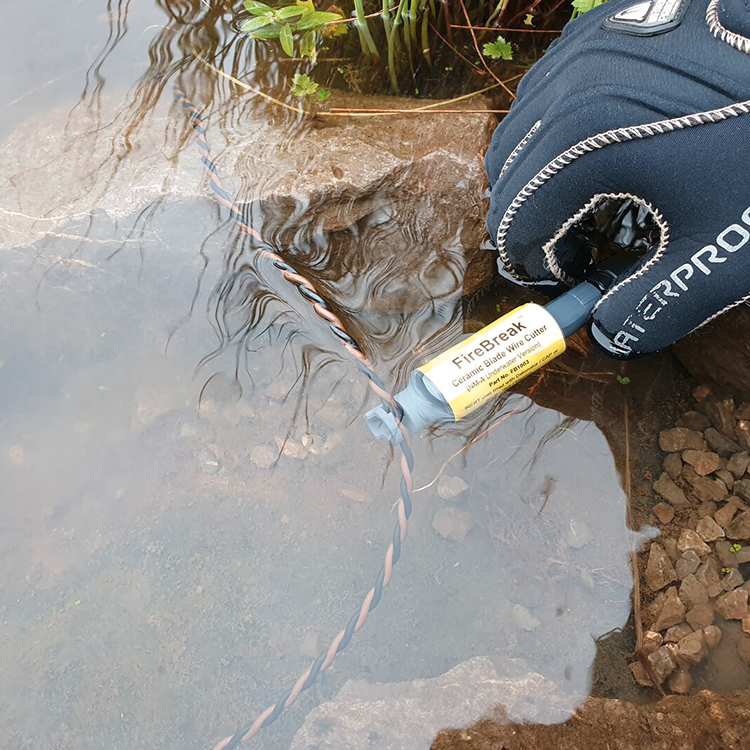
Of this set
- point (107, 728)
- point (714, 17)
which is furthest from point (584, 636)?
point (714, 17)

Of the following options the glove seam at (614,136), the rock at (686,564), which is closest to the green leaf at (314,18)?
the glove seam at (614,136)

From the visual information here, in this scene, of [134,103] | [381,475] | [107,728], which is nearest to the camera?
[107,728]

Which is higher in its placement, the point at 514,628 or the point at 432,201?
the point at 432,201

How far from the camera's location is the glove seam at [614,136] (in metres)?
1.39

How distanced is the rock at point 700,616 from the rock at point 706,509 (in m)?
0.29

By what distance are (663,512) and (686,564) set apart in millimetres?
173

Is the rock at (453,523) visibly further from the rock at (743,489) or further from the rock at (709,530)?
the rock at (743,489)

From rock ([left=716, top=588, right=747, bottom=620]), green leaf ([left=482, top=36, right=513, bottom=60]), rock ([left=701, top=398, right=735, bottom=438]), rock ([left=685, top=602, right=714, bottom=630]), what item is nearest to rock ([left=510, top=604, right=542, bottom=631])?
rock ([left=685, top=602, right=714, bottom=630])

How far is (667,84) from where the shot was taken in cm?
144

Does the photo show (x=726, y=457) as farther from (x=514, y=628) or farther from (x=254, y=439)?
(x=254, y=439)

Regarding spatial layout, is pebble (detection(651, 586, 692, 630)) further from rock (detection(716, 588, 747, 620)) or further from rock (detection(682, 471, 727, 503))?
rock (detection(682, 471, 727, 503))

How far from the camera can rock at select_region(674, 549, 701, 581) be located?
2002 millimetres

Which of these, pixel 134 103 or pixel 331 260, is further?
pixel 134 103

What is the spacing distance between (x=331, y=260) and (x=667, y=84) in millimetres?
1234
